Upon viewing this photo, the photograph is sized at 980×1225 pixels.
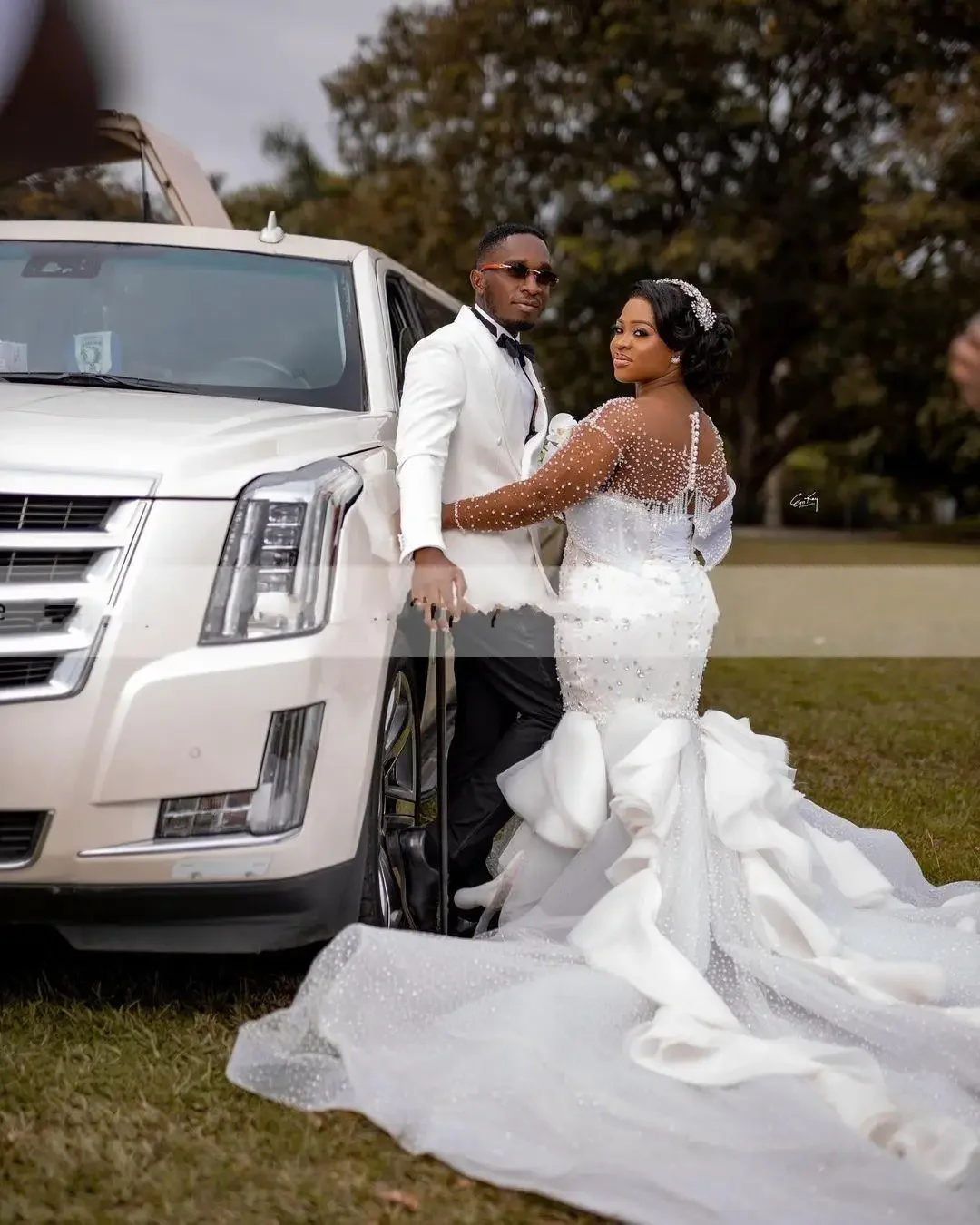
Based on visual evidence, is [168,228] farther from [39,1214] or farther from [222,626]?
[39,1214]

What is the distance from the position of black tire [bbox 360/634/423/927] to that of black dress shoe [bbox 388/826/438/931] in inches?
1.7

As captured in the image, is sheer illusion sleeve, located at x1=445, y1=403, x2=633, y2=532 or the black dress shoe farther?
the black dress shoe

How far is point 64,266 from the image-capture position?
15.4ft

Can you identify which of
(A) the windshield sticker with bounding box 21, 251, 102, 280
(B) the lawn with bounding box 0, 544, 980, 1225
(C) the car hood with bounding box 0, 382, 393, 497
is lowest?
(B) the lawn with bounding box 0, 544, 980, 1225

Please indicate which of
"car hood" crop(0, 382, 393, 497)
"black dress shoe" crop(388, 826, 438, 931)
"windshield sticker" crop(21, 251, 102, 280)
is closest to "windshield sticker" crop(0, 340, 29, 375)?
"windshield sticker" crop(21, 251, 102, 280)

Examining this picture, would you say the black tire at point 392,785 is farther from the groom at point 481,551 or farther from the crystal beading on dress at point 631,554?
the crystal beading on dress at point 631,554

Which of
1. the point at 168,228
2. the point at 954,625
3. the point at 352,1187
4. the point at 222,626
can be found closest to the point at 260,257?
the point at 168,228

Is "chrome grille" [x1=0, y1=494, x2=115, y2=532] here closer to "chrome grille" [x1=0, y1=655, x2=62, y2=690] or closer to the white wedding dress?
"chrome grille" [x1=0, y1=655, x2=62, y2=690]

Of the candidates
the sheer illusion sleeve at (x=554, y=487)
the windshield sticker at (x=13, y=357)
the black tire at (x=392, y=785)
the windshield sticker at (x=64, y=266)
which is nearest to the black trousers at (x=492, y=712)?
the black tire at (x=392, y=785)

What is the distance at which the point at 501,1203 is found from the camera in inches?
103

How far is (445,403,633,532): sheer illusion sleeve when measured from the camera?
3709 millimetres

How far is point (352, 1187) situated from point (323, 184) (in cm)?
2761

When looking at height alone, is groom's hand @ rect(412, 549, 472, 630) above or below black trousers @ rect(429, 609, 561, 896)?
above

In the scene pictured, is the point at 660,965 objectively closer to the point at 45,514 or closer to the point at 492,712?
the point at 492,712
